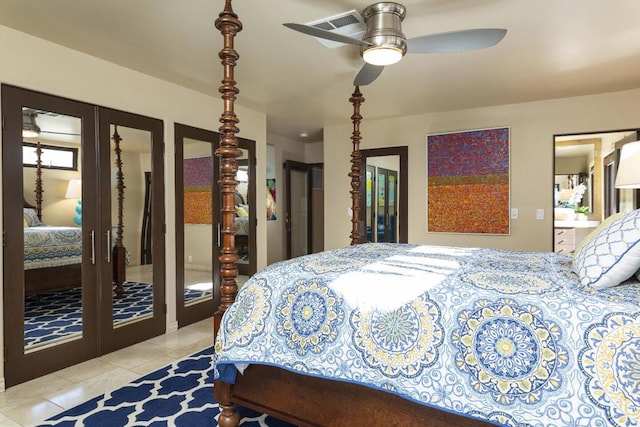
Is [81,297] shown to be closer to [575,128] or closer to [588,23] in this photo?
[588,23]

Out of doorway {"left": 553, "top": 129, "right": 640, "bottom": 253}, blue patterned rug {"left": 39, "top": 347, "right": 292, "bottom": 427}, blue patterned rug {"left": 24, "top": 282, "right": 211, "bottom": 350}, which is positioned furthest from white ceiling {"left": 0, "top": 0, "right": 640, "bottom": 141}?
blue patterned rug {"left": 39, "top": 347, "right": 292, "bottom": 427}

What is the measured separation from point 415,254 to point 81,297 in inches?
105

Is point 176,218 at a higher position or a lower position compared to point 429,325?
higher

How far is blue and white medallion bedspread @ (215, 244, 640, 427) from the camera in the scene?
120 cm

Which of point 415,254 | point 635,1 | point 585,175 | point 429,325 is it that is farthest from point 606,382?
point 585,175

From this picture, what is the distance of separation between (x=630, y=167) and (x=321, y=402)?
2683mm

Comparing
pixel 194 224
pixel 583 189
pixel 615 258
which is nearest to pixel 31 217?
pixel 194 224

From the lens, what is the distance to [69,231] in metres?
2.88

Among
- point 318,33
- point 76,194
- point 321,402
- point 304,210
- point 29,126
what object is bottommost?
point 321,402

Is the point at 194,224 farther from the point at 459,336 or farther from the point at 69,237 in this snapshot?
the point at 459,336

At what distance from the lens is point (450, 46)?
2254 millimetres

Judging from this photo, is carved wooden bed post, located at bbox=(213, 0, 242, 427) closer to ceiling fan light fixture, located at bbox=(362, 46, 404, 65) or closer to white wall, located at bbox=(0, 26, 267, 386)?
ceiling fan light fixture, located at bbox=(362, 46, 404, 65)

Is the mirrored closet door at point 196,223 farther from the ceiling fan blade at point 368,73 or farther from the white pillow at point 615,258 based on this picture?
the white pillow at point 615,258

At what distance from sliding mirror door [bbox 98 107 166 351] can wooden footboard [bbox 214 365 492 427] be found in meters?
1.74
